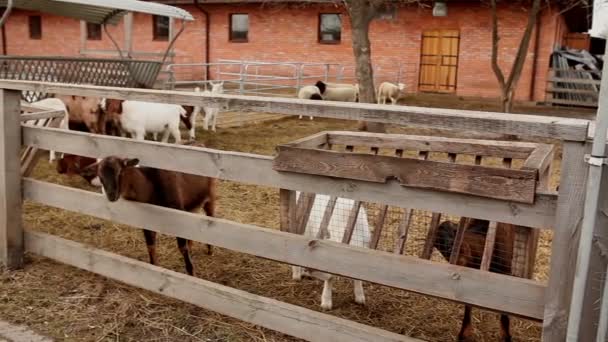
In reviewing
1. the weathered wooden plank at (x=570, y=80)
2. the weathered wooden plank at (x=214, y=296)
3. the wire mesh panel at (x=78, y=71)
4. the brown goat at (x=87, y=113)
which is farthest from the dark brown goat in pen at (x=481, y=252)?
the weathered wooden plank at (x=570, y=80)

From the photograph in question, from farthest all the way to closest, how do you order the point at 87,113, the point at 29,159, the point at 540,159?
the point at 87,113 < the point at 29,159 < the point at 540,159

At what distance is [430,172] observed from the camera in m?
2.78

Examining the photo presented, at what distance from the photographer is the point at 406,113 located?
2766mm

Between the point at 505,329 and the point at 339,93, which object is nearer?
the point at 505,329

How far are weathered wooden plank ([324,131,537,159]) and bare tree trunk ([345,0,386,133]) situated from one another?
8186 millimetres

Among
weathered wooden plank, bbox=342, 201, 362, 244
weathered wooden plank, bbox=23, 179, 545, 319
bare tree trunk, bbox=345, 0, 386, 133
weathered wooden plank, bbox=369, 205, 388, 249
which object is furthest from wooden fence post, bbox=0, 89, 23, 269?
bare tree trunk, bbox=345, 0, 386, 133

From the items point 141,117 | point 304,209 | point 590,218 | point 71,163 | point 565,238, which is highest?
point 590,218

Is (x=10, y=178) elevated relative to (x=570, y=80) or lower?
lower

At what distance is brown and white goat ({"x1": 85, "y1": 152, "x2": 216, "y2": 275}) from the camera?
4062mm

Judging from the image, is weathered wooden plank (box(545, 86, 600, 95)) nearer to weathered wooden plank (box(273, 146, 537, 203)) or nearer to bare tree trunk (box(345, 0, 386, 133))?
bare tree trunk (box(345, 0, 386, 133))

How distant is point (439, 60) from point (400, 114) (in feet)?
67.5

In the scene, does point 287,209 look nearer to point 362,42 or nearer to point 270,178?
point 270,178

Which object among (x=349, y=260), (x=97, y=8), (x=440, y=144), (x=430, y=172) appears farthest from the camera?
(x=97, y=8)

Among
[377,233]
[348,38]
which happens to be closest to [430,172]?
[377,233]
